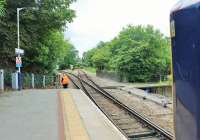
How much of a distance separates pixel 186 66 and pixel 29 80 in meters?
38.1

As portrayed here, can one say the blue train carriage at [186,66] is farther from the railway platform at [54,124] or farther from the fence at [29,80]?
the fence at [29,80]

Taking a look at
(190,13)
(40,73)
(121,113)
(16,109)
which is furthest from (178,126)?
(40,73)

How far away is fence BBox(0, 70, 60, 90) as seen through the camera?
116 feet

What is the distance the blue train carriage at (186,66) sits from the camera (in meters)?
3.39

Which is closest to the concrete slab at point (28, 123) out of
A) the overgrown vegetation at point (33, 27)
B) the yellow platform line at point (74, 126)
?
the yellow platform line at point (74, 126)

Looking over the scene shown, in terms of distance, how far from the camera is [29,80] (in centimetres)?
4103

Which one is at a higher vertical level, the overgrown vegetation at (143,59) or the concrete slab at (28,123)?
the overgrown vegetation at (143,59)

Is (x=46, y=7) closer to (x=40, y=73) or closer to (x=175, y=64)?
(x=40, y=73)

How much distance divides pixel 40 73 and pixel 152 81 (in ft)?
71.3

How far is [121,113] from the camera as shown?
889 inches

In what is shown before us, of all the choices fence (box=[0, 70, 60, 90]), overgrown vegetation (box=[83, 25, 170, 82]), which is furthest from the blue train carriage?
overgrown vegetation (box=[83, 25, 170, 82])

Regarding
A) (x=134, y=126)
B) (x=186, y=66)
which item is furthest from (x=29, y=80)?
(x=186, y=66)

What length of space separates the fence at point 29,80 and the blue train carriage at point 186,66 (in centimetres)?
2924

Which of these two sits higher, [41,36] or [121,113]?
[41,36]
